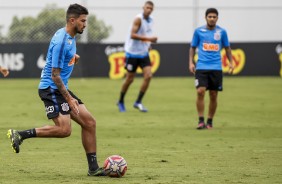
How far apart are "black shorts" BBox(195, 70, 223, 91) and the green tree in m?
19.4

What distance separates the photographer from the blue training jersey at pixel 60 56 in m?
9.25

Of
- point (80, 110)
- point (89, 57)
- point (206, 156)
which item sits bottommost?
point (89, 57)

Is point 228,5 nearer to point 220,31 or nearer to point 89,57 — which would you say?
point 89,57

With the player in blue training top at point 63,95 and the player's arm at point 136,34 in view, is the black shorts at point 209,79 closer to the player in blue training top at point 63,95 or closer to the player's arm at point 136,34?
the player's arm at point 136,34

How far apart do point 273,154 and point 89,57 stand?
66.5 feet

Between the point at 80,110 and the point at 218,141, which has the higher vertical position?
the point at 80,110

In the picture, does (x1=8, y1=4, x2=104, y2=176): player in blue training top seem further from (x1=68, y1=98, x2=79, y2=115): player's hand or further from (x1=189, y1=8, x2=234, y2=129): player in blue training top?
(x1=189, y1=8, x2=234, y2=129): player in blue training top

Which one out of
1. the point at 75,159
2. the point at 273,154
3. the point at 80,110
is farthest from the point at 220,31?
the point at 80,110

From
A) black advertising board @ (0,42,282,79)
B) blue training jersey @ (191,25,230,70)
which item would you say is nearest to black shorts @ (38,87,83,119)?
blue training jersey @ (191,25,230,70)

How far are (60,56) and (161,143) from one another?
393cm

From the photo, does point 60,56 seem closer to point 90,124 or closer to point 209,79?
point 90,124

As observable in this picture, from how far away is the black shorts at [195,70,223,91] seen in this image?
15.0 metres

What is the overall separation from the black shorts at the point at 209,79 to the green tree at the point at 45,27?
19.4m

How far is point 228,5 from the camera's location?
119 feet
